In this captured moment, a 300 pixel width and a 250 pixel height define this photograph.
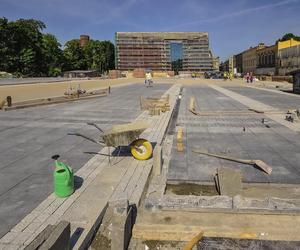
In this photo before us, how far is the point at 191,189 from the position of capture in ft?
25.6

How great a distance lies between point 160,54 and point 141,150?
137654 mm

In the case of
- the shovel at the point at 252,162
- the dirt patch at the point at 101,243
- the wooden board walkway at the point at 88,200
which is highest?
the shovel at the point at 252,162

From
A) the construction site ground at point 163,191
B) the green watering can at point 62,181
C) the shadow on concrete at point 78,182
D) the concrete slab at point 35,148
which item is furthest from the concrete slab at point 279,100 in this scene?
the green watering can at point 62,181

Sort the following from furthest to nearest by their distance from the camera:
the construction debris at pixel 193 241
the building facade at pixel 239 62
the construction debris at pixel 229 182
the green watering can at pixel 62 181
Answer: the building facade at pixel 239 62, the construction debris at pixel 229 182, the green watering can at pixel 62 181, the construction debris at pixel 193 241

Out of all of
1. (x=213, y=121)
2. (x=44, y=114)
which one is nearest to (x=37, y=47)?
(x=44, y=114)

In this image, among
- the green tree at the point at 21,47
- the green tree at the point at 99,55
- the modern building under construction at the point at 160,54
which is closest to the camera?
the green tree at the point at 21,47

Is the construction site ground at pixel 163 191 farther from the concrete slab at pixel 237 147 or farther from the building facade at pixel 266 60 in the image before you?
the building facade at pixel 266 60

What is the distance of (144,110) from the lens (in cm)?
2056

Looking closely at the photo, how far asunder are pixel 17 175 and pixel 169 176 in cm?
394

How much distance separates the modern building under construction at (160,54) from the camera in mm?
140250

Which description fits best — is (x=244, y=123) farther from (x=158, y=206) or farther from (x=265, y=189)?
(x=158, y=206)

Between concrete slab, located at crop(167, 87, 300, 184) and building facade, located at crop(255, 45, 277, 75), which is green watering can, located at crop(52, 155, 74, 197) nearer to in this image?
concrete slab, located at crop(167, 87, 300, 184)

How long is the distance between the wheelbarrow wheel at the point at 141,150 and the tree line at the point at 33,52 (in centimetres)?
6894

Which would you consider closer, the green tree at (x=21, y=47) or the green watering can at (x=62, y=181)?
the green watering can at (x=62, y=181)
